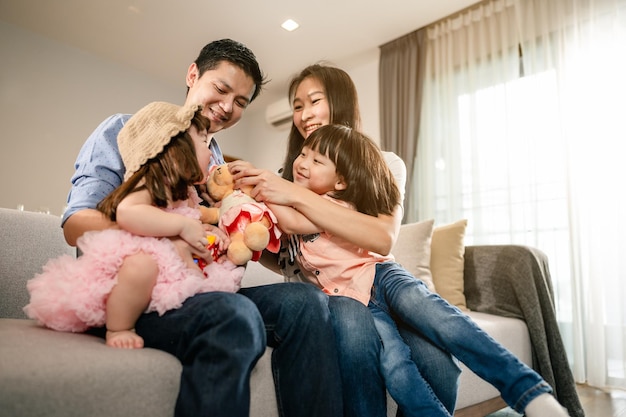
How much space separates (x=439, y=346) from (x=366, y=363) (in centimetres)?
23

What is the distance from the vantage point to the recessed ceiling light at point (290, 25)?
11.8 ft

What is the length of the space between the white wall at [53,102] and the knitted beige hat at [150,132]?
3.26 metres

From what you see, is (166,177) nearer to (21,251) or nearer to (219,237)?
(219,237)

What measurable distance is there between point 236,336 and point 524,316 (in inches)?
62.8

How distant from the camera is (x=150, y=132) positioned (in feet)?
3.20

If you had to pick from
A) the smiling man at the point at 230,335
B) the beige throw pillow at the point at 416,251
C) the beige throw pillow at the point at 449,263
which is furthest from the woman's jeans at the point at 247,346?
the beige throw pillow at the point at 449,263

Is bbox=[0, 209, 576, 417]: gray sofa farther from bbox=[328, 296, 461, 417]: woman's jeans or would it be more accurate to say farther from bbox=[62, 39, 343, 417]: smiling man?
bbox=[328, 296, 461, 417]: woman's jeans

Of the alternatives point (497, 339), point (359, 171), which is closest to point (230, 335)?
point (359, 171)

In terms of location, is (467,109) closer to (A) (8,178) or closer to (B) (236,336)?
(B) (236,336)

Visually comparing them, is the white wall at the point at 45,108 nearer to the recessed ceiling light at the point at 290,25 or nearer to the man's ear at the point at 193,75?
the recessed ceiling light at the point at 290,25

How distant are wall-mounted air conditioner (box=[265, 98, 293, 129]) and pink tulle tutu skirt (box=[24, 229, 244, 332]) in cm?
408

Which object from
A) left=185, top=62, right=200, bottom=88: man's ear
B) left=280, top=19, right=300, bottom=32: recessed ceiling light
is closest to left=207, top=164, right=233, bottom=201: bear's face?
left=185, top=62, right=200, bottom=88: man's ear

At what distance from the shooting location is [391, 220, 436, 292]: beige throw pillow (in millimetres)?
2078

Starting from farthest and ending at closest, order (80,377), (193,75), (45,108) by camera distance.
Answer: (45,108), (193,75), (80,377)
